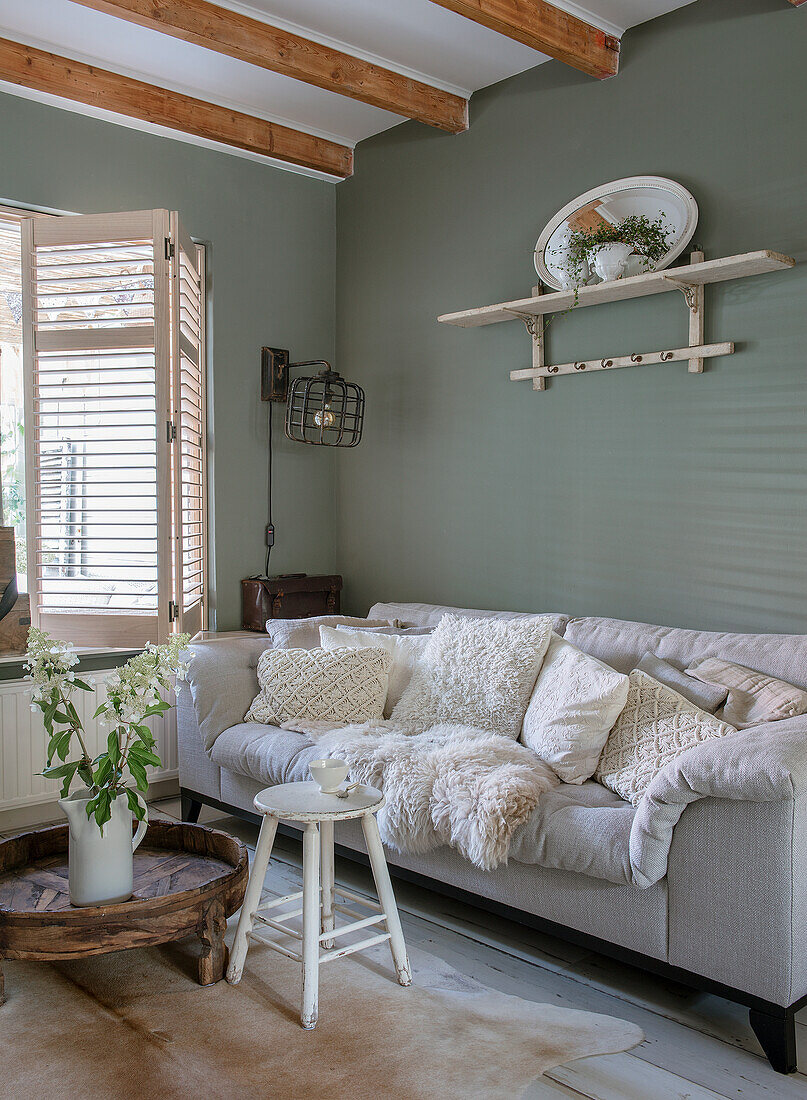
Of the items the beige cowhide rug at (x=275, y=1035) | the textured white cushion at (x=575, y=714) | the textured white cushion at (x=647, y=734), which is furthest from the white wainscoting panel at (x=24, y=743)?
the textured white cushion at (x=647, y=734)

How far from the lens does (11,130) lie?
136 inches

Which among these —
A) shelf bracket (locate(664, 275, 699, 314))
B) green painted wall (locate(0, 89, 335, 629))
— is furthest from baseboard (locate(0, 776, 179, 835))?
shelf bracket (locate(664, 275, 699, 314))

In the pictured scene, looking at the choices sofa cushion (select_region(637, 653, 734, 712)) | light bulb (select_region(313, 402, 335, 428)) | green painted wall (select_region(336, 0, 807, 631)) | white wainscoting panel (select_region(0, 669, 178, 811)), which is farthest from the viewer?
light bulb (select_region(313, 402, 335, 428))

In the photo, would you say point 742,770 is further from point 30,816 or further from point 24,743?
point 30,816

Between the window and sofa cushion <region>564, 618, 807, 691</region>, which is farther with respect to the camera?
the window

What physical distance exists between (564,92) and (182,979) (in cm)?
317

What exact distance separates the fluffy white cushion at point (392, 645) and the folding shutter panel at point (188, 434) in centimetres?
62

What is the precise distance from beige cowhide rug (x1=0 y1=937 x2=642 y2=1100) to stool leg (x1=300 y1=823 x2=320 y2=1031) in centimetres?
5

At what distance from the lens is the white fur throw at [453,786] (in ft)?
7.48

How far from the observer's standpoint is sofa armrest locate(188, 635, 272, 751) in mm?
3254

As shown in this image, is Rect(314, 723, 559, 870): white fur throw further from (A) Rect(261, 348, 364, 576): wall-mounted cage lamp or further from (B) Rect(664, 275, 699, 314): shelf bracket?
(A) Rect(261, 348, 364, 576): wall-mounted cage lamp

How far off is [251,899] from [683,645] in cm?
144

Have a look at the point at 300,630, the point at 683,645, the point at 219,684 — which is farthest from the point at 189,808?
the point at 683,645

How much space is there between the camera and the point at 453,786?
2404 millimetres
